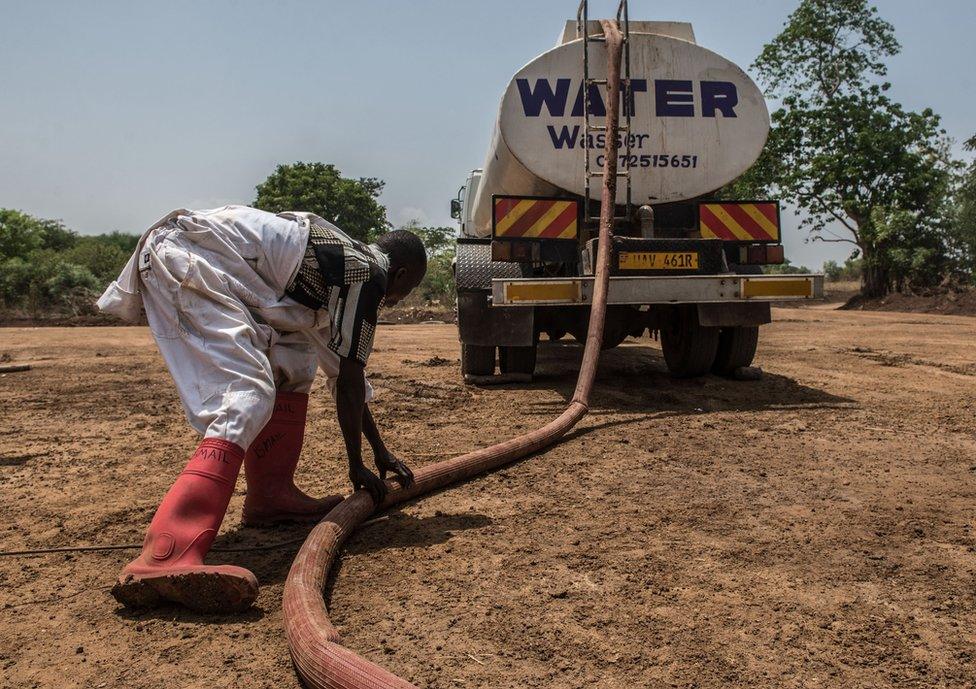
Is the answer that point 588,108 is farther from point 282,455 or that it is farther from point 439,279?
point 439,279

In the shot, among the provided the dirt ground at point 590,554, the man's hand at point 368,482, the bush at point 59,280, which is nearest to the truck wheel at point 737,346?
the dirt ground at point 590,554

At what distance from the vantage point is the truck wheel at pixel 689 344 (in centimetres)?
633

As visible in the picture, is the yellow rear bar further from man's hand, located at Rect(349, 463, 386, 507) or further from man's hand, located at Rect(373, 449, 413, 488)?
man's hand, located at Rect(349, 463, 386, 507)

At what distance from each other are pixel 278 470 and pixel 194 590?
92 cm

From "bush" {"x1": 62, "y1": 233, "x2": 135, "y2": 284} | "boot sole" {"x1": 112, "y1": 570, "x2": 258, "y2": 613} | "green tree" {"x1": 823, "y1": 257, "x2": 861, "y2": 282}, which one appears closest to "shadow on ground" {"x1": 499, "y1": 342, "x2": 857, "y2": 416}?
"boot sole" {"x1": 112, "y1": 570, "x2": 258, "y2": 613}

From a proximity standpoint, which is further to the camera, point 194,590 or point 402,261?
point 402,261

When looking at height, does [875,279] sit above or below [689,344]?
above

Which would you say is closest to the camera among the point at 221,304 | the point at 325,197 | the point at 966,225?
the point at 221,304

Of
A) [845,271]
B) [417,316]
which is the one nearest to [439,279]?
[417,316]

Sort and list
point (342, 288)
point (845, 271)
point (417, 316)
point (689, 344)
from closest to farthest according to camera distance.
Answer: point (342, 288) → point (689, 344) → point (417, 316) → point (845, 271)

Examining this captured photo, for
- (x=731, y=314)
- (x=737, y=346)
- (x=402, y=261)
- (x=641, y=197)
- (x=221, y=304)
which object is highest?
(x=641, y=197)

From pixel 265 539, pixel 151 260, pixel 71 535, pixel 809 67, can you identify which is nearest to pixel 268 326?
pixel 151 260

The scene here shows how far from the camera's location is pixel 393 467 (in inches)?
125

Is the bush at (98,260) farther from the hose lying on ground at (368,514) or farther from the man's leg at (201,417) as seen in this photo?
the man's leg at (201,417)
